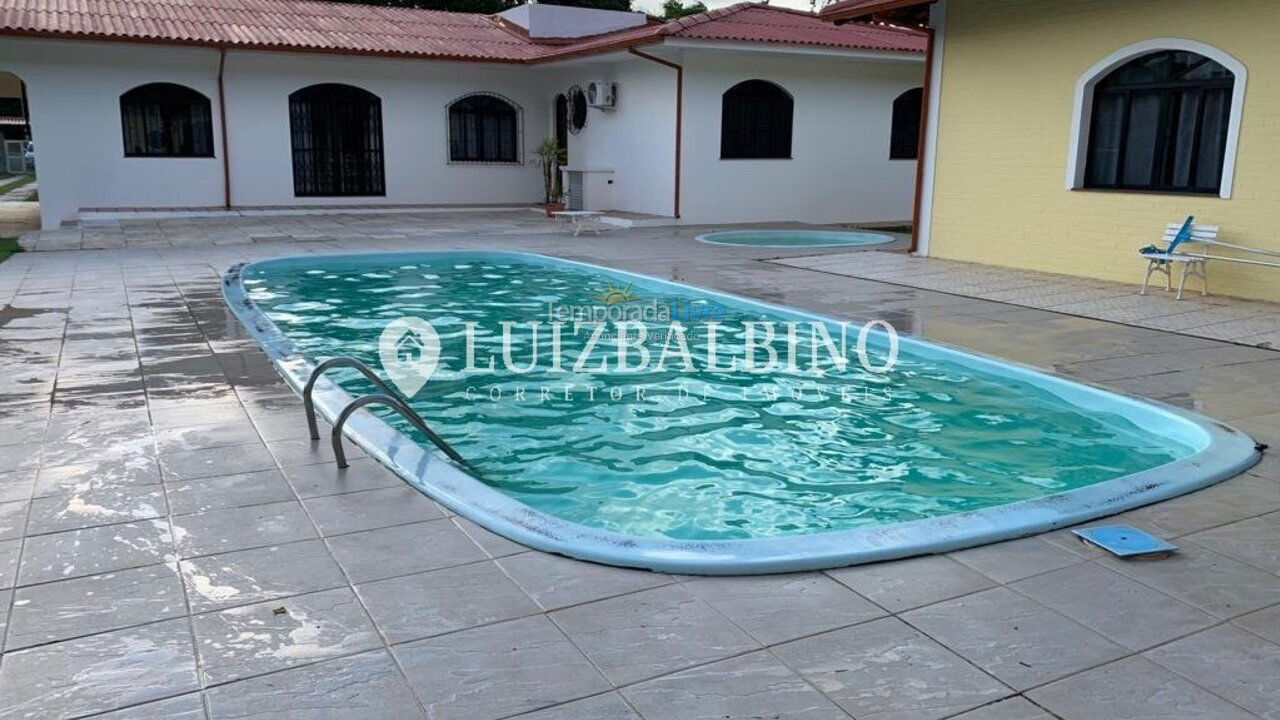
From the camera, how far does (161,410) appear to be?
532 centimetres

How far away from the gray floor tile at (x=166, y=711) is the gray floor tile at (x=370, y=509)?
1139mm

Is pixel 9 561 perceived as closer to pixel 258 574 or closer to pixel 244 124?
pixel 258 574

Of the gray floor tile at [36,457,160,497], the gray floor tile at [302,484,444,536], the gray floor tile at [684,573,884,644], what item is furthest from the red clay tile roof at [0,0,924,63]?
the gray floor tile at [684,573,884,644]

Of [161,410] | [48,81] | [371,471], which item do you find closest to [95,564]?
[371,471]

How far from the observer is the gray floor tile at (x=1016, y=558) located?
130 inches

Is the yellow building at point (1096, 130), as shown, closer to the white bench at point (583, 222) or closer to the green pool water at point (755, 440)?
the green pool water at point (755, 440)

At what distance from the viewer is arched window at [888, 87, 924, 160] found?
60.8ft

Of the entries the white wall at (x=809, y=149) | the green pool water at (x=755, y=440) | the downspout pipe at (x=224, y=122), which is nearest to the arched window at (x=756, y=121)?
the white wall at (x=809, y=149)

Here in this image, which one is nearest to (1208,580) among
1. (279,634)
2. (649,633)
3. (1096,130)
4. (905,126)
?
(649,633)

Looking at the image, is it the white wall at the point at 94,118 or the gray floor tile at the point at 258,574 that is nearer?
the gray floor tile at the point at 258,574

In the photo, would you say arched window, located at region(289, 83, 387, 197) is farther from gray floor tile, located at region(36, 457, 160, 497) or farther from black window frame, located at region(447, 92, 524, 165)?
gray floor tile, located at region(36, 457, 160, 497)

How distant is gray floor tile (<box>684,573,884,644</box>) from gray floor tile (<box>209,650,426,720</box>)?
1.01m

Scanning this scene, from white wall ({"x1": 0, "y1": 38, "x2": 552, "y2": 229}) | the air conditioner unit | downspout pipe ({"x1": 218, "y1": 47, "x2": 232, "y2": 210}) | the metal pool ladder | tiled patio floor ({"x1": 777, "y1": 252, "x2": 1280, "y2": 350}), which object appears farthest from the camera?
the air conditioner unit

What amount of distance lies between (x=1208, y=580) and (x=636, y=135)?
15.1 metres
